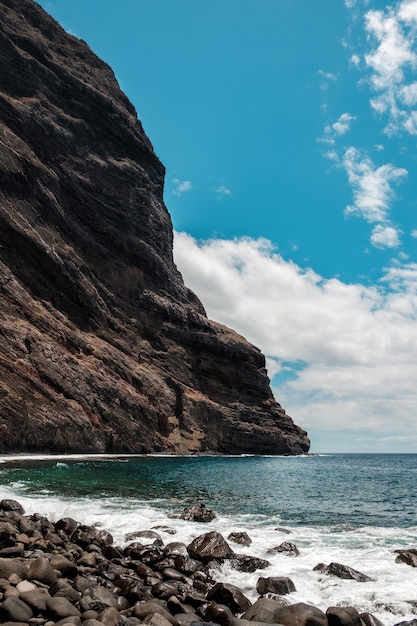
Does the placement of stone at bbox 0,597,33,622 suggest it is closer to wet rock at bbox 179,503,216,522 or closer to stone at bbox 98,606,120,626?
stone at bbox 98,606,120,626

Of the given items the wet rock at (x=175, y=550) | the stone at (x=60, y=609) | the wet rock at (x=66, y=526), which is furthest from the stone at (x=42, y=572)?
the wet rock at (x=66, y=526)

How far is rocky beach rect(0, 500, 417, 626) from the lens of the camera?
9359 mm

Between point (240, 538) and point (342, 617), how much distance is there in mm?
7756

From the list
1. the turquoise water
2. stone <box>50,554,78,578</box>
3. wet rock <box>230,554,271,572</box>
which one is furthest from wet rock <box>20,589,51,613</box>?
the turquoise water

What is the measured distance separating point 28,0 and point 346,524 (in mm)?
170642

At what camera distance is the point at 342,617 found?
32.6 ft

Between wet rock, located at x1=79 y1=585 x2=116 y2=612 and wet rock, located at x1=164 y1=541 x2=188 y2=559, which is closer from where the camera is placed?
wet rock, located at x1=79 y1=585 x2=116 y2=612

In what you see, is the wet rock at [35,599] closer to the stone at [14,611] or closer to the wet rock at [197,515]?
the stone at [14,611]

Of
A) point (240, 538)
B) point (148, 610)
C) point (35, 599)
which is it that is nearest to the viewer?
point (35, 599)

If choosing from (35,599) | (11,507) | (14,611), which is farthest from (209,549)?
(11,507)

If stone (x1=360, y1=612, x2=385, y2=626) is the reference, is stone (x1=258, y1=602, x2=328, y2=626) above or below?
above

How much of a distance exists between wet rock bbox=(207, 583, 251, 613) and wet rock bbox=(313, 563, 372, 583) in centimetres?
364

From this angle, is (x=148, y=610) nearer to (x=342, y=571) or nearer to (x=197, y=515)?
(x=342, y=571)

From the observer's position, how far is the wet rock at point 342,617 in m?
9.88
